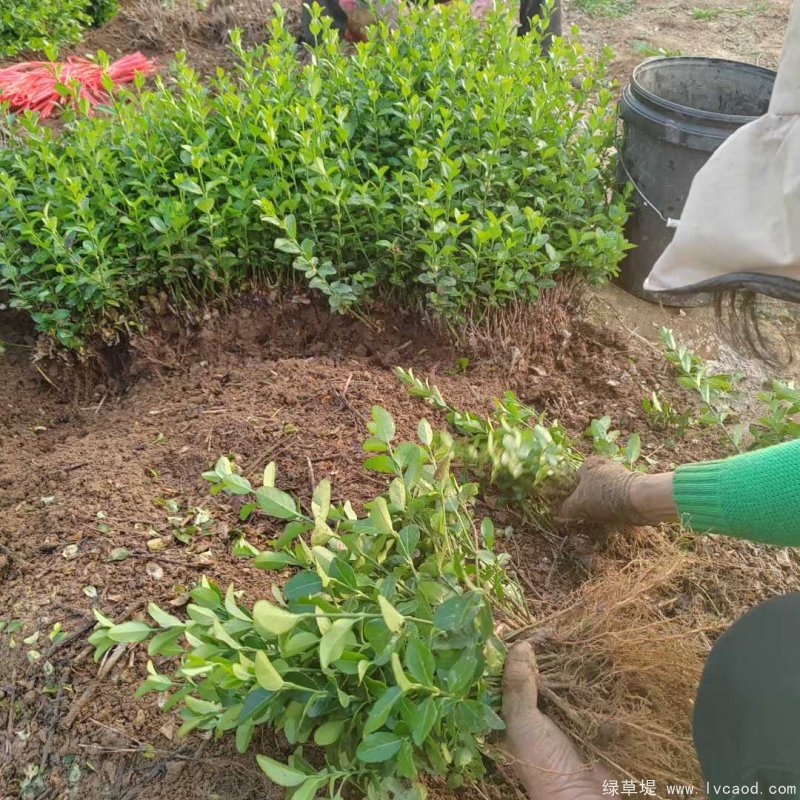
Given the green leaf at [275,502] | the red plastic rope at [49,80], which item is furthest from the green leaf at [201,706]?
the red plastic rope at [49,80]

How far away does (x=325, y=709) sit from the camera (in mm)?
1439

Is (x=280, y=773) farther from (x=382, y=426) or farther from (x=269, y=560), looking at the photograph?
(x=382, y=426)

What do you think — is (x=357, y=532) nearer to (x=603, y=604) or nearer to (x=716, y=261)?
(x=603, y=604)

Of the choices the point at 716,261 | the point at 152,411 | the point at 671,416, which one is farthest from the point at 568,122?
the point at 152,411

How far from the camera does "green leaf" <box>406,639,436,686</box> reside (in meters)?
1.30

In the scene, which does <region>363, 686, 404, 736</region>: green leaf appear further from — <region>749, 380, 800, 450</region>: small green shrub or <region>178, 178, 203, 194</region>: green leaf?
<region>178, 178, 203, 194</region>: green leaf

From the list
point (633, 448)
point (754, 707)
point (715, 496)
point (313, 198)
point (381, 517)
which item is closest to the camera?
point (754, 707)

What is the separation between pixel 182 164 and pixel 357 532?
190 cm

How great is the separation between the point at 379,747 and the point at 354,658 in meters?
0.16

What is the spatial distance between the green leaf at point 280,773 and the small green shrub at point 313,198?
1761 millimetres

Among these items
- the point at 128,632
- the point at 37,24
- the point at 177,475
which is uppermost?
the point at 37,24

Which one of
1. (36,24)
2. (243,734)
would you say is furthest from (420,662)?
(36,24)

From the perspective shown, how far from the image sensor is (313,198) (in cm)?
272

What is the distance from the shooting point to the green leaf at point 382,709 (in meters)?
1.25
